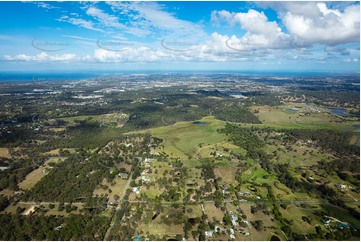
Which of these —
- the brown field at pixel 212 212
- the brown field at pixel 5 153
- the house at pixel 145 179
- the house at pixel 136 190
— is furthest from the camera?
the brown field at pixel 5 153

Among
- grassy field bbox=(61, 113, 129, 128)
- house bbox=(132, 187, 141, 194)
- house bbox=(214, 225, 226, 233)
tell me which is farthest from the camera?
grassy field bbox=(61, 113, 129, 128)

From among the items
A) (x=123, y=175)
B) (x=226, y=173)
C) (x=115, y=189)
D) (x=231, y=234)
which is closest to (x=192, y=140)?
(x=226, y=173)

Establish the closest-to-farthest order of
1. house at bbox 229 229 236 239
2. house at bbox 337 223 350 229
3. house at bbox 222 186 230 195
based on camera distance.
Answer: house at bbox 229 229 236 239 → house at bbox 337 223 350 229 → house at bbox 222 186 230 195

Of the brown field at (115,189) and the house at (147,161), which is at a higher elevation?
the house at (147,161)

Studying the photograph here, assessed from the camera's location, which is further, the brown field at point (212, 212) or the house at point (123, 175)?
the house at point (123, 175)

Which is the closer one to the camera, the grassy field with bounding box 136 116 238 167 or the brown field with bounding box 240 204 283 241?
the brown field with bounding box 240 204 283 241

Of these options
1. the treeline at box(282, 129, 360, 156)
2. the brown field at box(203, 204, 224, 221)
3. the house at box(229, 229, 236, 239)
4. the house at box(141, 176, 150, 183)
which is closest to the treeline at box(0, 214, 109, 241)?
the house at box(141, 176, 150, 183)

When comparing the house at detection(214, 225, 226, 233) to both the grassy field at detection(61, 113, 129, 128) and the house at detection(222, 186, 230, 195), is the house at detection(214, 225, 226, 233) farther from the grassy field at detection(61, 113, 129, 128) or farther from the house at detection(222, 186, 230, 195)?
the grassy field at detection(61, 113, 129, 128)

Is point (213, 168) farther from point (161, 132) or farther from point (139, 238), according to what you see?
point (161, 132)

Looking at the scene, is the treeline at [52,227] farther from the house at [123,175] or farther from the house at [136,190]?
the house at [123,175]

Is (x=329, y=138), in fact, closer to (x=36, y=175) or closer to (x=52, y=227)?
(x=52, y=227)

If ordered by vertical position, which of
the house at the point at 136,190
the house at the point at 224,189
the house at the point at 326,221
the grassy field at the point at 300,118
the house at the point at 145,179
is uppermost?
the grassy field at the point at 300,118

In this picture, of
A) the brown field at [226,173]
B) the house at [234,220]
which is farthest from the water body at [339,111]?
the house at [234,220]
